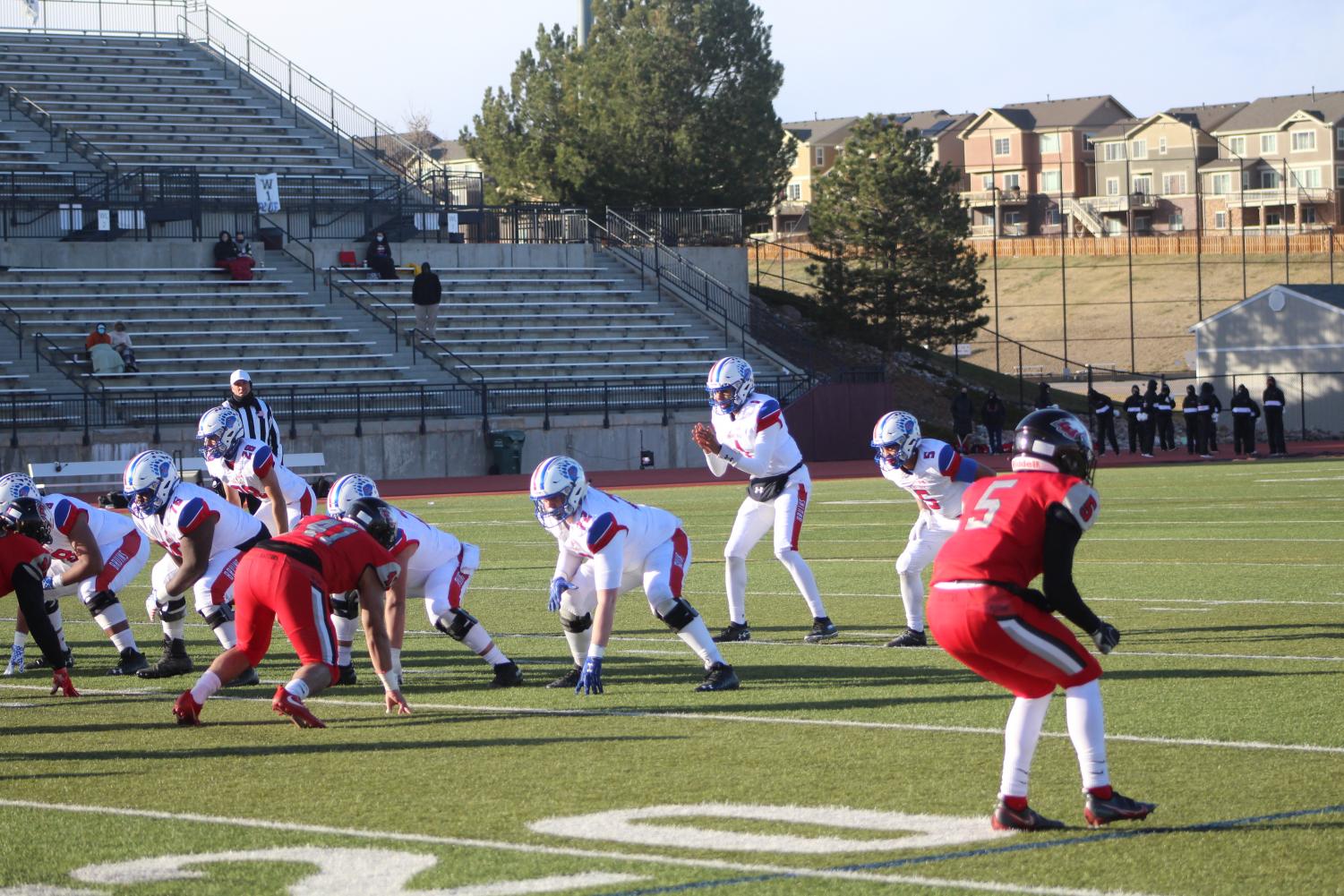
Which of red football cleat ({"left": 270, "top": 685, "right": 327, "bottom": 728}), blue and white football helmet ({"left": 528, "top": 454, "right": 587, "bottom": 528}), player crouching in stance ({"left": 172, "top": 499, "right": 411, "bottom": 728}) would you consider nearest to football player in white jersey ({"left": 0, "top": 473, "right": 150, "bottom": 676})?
player crouching in stance ({"left": 172, "top": 499, "right": 411, "bottom": 728})

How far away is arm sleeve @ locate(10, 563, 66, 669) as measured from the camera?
32.5 ft

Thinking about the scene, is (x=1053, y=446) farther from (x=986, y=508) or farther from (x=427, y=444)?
(x=427, y=444)

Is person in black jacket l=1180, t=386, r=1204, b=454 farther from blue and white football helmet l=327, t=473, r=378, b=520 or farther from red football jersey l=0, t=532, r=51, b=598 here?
red football jersey l=0, t=532, r=51, b=598

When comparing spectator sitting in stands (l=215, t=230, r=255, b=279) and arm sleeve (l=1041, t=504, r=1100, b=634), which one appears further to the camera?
spectator sitting in stands (l=215, t=230, r=255, b=279)

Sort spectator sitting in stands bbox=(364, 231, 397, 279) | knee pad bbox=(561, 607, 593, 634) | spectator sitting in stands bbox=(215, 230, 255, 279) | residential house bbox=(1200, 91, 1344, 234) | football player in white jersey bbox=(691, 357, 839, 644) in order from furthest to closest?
1. residential house bbox=(1200, 91, 1344, 234)
2. spectator sitting in stands bbox=(364, 231, 397, 279)
3. spectator sitting in stands bbox=(215, 230, 255, 279)
4. football player in white jersey bbox=(691, 357, 839, 644)
5. knee pad bbox=(561, 607, 593, 634)

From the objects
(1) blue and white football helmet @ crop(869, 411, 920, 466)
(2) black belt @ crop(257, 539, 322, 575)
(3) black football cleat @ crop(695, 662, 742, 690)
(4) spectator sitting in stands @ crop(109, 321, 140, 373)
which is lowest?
(3) black football cleat @ crop(695, 662, 742, 690)

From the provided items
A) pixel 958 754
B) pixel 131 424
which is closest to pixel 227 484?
pixel 958 754

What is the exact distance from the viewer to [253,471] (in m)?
12.3

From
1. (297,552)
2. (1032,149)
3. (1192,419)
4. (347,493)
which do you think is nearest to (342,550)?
(297,552)

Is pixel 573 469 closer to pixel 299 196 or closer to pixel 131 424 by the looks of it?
pixel 131 424

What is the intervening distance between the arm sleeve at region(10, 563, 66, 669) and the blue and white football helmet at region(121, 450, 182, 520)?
0.67 metres

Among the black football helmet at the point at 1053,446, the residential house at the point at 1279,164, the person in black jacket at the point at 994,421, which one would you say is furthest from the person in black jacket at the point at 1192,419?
the residential house at the point at 1279,164

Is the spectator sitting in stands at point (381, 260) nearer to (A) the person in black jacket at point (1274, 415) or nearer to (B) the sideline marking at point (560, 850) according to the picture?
(A) the person in black jacket at point (1274, 415)

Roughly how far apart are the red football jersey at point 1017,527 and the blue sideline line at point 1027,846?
0.87m
